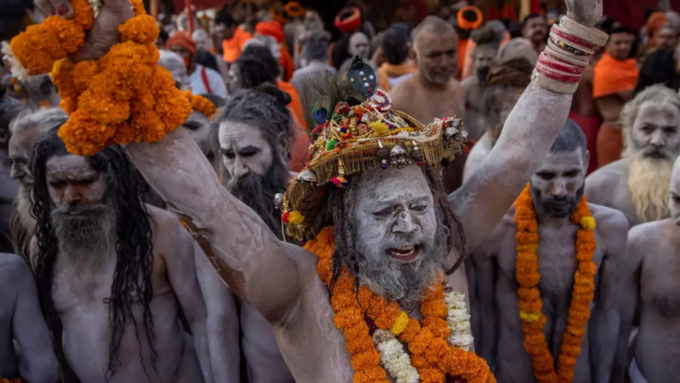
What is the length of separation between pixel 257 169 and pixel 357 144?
1375 millimetres

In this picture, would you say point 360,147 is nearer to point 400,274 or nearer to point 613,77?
point 400,274

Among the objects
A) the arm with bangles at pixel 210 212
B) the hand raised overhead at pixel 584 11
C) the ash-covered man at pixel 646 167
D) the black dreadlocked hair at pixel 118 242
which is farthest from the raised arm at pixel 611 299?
the black dreadlocked hair at pixel 118 242

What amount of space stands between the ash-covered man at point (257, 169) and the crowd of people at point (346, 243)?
0.5 inches

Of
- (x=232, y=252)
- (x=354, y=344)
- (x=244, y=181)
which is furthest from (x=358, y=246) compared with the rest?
(x=244, y=181)

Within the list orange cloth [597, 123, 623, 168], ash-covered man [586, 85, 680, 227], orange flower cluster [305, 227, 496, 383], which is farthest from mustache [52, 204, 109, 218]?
orange cloth [597, 123, 623, 168]

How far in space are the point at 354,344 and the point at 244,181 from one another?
4.84 feet

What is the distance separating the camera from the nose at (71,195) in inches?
131

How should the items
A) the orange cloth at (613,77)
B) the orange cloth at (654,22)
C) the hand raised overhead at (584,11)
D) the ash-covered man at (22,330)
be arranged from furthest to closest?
the orange cloth at (654,22)
the orange cloth at (613,77)
the ash-covered man at (22,330)
the hand raised overhead at (584,11)

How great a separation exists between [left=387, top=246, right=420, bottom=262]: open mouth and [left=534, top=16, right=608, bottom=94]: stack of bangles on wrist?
0.93 meters

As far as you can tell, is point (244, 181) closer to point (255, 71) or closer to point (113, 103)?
point (113, 103)

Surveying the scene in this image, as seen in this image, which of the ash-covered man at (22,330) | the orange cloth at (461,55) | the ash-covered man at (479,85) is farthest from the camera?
the orange cloth at (461,55)

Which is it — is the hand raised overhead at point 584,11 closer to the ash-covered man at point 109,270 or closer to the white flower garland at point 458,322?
the white flower garland at point 458,322

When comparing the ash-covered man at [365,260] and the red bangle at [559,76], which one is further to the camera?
the red bangle at [559,76]

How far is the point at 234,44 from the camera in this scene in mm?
11133
